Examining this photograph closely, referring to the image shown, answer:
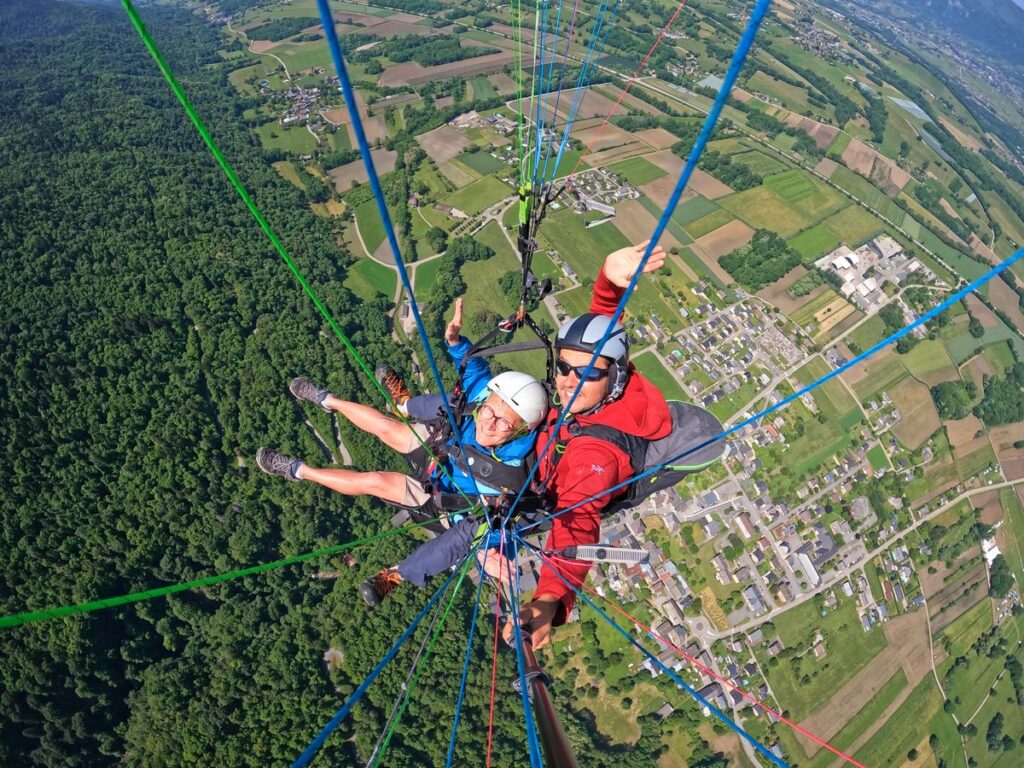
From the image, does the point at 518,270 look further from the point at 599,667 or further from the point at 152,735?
the point at 152,735

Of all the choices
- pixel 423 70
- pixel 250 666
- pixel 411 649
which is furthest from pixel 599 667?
pixel 423 70

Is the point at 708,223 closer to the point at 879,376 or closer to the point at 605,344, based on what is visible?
the point at 879,376

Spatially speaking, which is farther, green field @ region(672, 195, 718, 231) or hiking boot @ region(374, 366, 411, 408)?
green field @ region(672, 195, 718, 231)

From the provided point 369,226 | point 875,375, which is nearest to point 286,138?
point 369,226

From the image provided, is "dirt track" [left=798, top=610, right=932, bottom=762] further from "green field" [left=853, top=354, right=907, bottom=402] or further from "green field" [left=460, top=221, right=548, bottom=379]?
"green field" [left=460, top=221, right=548, bottom=379]

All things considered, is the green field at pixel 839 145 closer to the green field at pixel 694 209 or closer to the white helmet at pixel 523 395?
the green field at pixel 694 209

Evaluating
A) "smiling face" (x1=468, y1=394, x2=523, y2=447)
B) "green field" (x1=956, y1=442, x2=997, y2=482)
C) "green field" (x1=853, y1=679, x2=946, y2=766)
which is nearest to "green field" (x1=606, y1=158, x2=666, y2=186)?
"green field" (x1=956, y1=442, x2=997, y2=482)
